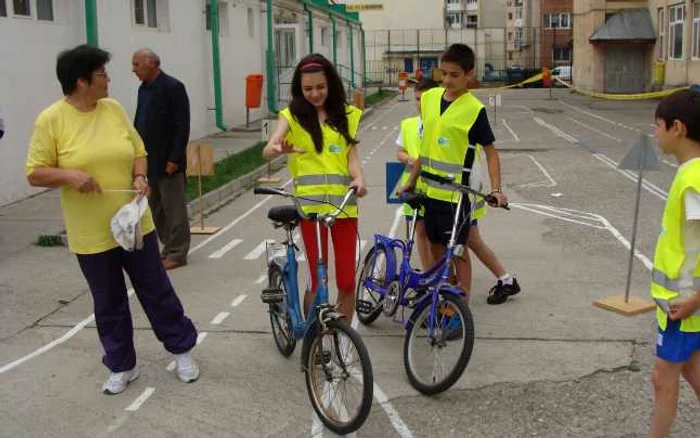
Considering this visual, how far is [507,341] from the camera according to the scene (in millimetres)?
5746

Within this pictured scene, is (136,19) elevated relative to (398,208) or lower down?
elevated

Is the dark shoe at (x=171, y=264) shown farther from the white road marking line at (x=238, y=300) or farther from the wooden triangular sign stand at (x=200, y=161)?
the wooden triangular sign stand at (x=200, y=161)

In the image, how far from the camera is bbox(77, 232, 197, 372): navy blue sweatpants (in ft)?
15.8

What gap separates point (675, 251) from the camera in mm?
3424

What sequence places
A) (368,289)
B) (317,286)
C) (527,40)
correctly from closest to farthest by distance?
1. (317,286)
2. (368,289)
3. (527,40)

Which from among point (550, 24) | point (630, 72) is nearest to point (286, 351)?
point (630, 72)

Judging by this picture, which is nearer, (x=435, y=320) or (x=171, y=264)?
(x=435, y=320)

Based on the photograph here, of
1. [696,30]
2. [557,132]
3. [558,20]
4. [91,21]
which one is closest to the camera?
[91,21]

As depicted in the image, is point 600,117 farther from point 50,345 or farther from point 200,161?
point 50,345

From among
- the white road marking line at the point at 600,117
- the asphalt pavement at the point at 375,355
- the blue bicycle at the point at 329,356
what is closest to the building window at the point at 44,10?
the asphalt pavement at the point at 375,355

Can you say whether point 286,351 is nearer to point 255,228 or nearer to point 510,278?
point 510,278

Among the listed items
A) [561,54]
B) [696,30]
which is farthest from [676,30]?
[561,54]

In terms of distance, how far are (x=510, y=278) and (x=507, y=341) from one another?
1.06m

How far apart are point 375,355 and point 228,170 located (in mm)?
9276
